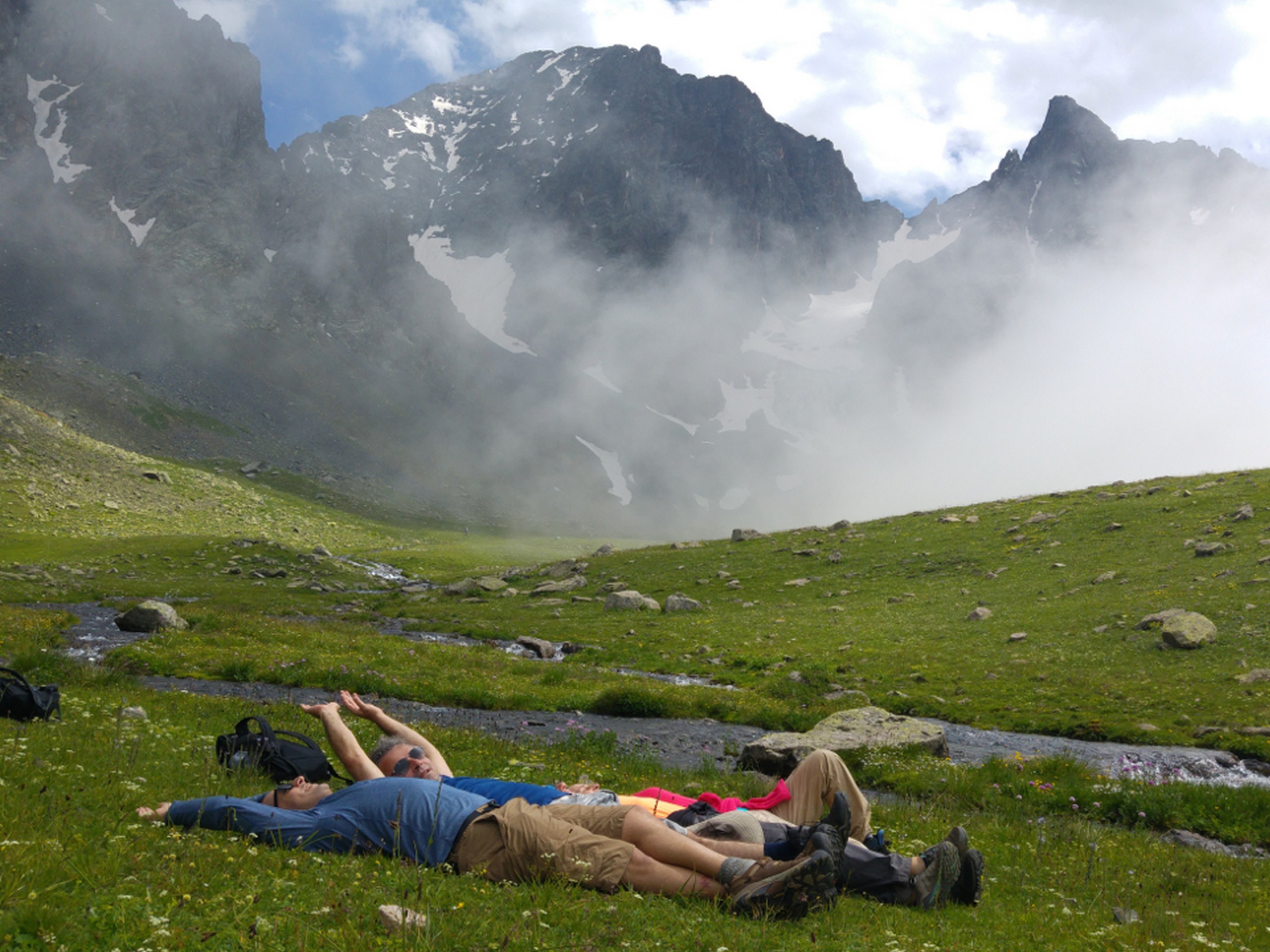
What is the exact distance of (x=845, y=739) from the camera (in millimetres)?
16547

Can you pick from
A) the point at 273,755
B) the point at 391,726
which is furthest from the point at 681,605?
the point at 273,755

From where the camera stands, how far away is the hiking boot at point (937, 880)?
24.1 ft

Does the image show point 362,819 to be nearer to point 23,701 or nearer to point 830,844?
point 830,844

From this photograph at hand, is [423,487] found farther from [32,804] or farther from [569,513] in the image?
[32,804]

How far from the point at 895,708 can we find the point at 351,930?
21012 mm

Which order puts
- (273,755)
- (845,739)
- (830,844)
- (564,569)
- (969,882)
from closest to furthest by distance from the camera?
(830,844) → (969,882) → (273,755) → (845,739) → (564,569)

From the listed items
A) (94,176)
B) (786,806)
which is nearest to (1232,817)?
(786,806)

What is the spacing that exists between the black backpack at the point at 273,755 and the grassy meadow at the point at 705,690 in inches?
14.6

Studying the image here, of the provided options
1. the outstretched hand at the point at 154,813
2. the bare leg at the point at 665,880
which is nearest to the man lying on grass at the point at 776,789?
the bare leg at the point at 665,880

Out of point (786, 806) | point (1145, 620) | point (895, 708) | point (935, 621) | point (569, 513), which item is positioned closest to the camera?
point (786, 806)

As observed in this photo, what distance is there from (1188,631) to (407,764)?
1026 inches

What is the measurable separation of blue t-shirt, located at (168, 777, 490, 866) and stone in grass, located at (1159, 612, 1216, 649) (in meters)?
25.7

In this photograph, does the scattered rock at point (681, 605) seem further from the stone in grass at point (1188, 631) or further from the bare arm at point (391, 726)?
the bare arm at point (391, 726)

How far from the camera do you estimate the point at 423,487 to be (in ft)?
566
